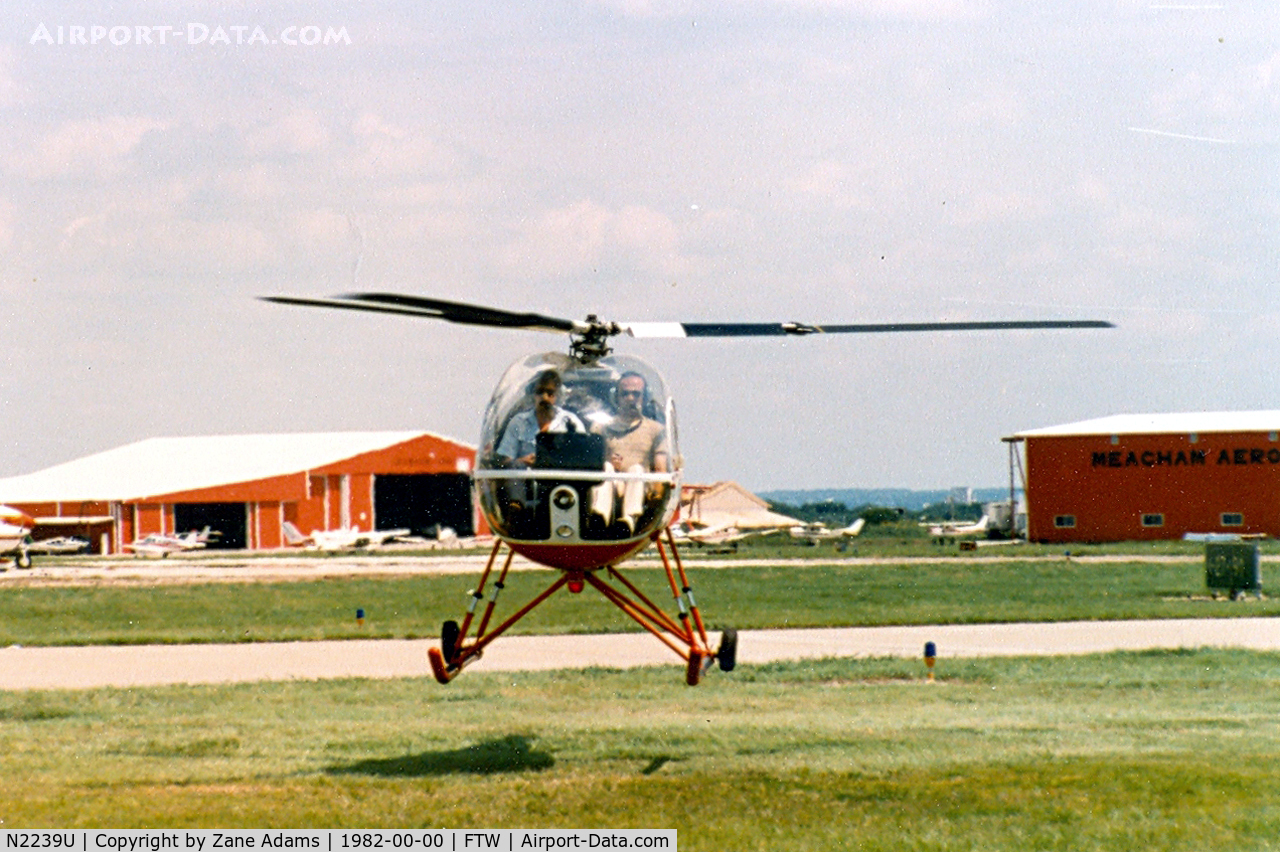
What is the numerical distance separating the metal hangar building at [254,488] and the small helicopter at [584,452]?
5912 cm

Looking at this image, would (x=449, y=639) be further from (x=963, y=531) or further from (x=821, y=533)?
(x=963, y=531)

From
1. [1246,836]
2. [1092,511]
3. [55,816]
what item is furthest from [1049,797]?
[1092,511]

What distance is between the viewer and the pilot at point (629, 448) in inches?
463

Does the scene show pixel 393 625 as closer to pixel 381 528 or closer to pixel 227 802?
pixel 227 802

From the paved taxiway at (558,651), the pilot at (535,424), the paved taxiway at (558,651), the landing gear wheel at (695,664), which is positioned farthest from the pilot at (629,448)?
the paved taxiway at (558,651)

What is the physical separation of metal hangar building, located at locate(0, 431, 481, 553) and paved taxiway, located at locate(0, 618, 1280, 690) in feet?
150

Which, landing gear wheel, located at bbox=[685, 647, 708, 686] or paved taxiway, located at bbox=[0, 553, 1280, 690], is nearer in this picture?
landing gear wheel, located at bbox=[685, 647, 708, 686]

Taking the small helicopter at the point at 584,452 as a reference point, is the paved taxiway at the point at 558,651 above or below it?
below

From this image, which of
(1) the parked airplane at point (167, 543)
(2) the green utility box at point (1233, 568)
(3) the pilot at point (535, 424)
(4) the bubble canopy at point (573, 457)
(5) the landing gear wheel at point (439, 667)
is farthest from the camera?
(1) the parked airplane at point (167, 543)

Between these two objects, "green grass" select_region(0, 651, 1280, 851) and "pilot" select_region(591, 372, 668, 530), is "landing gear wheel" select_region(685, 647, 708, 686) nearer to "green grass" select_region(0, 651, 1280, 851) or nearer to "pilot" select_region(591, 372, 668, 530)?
"green grass" select_region(0, 651, 1280, 851)

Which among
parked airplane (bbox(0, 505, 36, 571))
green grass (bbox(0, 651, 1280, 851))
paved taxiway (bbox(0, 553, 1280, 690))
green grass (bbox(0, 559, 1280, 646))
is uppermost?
parked airplane (bbox(0, 505, 36, 571))

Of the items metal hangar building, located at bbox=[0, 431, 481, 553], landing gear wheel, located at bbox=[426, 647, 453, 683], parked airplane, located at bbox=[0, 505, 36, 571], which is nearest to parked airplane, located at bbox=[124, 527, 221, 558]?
metal hangar building, located at bbox=[0, 431, 481, 553]

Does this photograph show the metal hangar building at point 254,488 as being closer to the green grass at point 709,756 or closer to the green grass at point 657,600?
the green grass at point 657,600

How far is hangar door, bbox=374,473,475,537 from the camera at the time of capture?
3504 inches
